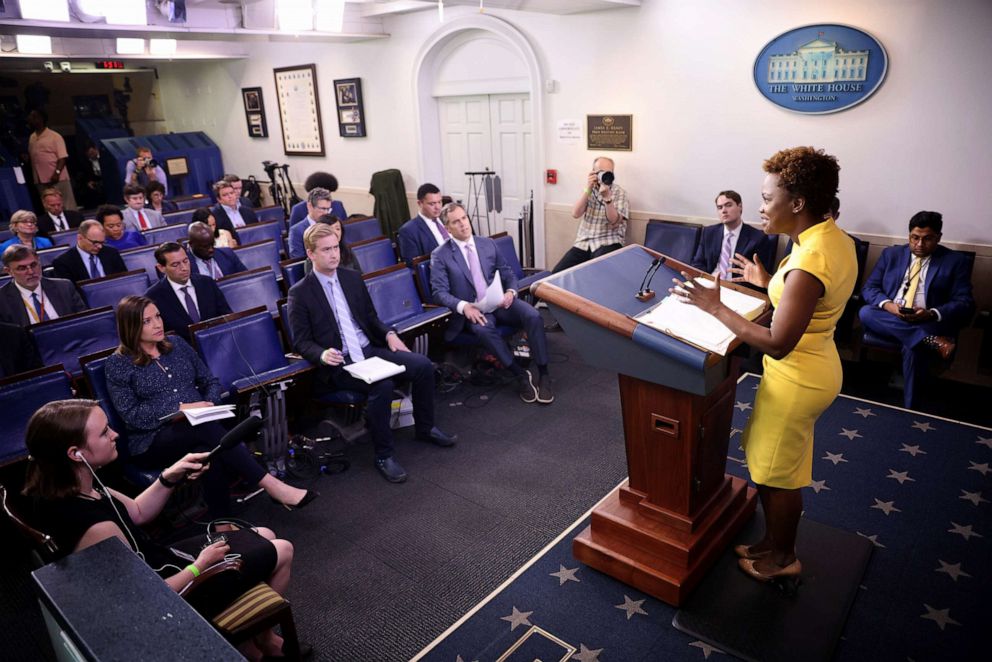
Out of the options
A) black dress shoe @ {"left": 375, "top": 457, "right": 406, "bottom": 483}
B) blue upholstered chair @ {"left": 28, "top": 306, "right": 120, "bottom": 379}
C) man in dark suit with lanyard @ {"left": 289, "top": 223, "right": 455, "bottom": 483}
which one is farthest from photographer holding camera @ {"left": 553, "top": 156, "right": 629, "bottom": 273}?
blue upholstered chair @ {"left": 28, "top": 306, "right": 120, "bottom": 379}

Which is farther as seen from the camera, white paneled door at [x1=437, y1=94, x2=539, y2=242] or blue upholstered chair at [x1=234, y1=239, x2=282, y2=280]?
white paneled door at [x1=437, y1=94, x2=539, y2=242]

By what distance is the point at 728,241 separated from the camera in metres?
5.24

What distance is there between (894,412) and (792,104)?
247cm

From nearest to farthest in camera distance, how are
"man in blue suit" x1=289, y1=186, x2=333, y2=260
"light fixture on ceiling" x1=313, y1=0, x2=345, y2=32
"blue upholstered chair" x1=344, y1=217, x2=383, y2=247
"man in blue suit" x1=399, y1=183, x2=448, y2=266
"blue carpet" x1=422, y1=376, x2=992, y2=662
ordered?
1. "blue carpet" x1=422, y1=376, x2=992, y2=662
2. "man in blue suit" x1=399, y1=183, x2=448, y2=266
3. "man in blue suit" x1=289, y1=186, x2=333, y2=260
4. "light fixture on ceiling" x1=313, y1=0, x2=345, y2=32
5. "blue upholstered chair" x1=344, y1=217, x2=383, y2=247

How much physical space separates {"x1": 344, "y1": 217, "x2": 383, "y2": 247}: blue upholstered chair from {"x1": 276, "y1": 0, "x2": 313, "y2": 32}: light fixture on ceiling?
1.80 metres

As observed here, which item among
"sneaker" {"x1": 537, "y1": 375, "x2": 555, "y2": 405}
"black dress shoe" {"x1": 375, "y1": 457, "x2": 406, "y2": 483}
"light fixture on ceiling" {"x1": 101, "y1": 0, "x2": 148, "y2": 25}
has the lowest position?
"black dress shoe" {"x1": 375, "y1": 457, "x2": 406, "y2": 483}

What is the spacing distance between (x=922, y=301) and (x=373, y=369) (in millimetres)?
3583

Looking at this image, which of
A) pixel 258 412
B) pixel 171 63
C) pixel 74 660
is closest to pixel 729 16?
pixel 258 412

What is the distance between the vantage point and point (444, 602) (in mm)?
2768

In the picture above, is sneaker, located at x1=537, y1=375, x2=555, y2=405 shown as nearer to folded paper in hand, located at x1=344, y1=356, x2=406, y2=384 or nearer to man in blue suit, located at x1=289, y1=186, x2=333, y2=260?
folded paper in hand, located at x1=344, y1=356, x2=406, y2=384

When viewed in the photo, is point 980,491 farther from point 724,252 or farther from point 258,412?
point 258,412

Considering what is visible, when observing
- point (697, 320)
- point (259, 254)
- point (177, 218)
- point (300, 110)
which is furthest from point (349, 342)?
point (300, 110)

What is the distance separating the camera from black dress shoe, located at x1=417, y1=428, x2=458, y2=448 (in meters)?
4.05

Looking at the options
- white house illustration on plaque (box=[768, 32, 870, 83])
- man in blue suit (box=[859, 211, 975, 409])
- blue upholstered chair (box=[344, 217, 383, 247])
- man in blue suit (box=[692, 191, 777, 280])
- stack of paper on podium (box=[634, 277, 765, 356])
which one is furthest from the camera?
blue upholstered chair (box=[344, 217, 383, 247])
